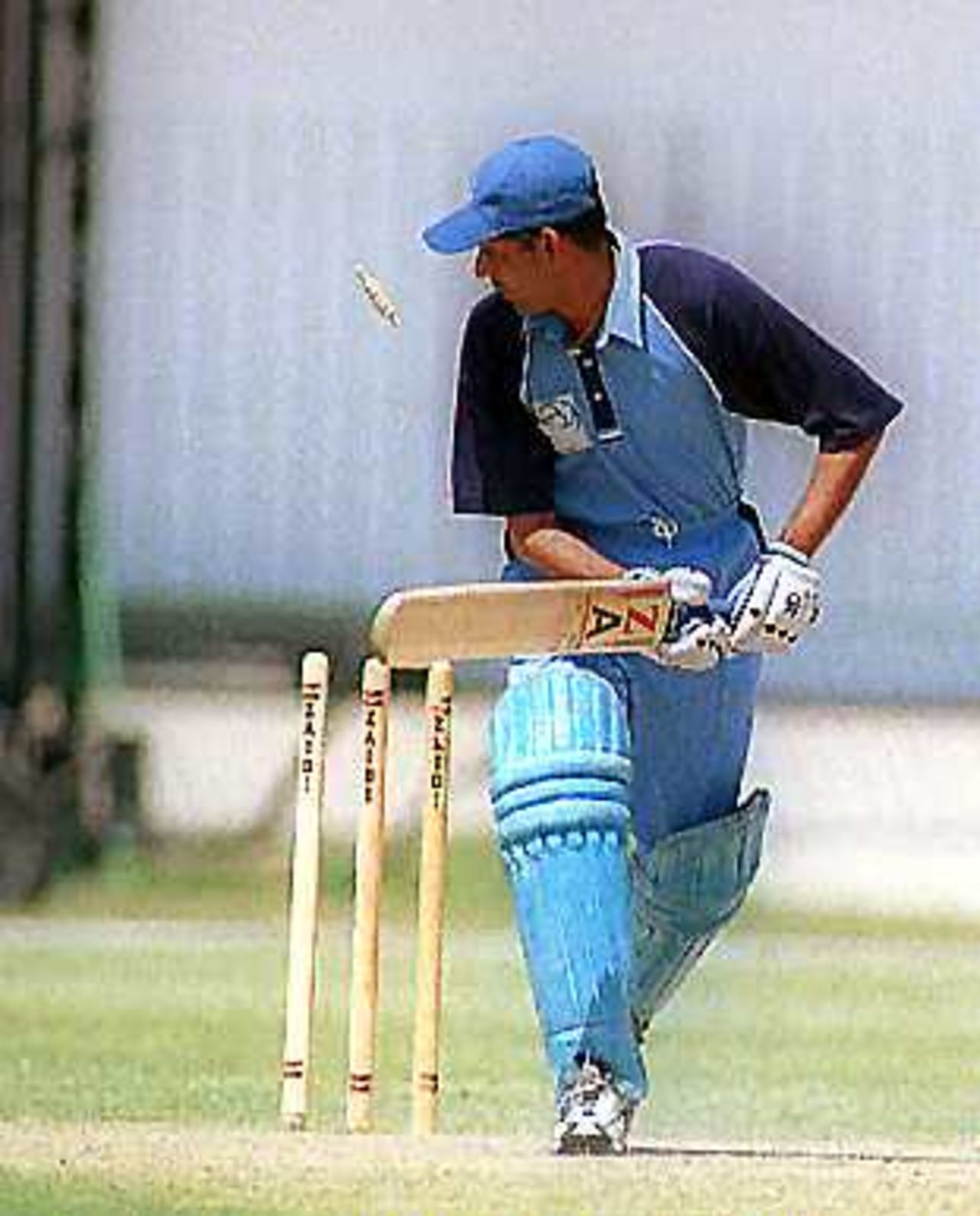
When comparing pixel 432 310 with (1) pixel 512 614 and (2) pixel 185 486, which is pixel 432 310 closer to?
(2) pixel 185 486

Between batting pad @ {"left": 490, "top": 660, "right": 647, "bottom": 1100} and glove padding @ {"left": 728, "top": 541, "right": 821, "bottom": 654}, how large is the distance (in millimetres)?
184

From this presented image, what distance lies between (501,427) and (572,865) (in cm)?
53

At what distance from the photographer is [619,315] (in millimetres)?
6055

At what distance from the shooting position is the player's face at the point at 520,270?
238 inches

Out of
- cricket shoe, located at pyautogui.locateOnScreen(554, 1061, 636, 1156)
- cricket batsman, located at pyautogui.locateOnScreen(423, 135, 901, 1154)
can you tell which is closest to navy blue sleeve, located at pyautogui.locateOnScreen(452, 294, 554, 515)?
cricket batsman, located at pyautogui.locateOnScreen(423, 135, 901, 1154)

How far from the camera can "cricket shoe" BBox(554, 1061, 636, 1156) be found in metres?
6.00

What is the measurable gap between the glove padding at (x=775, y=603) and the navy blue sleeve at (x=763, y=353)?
0.55 ft

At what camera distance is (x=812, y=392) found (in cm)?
612

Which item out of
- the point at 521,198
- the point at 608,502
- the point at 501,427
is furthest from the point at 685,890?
the point at 521,198

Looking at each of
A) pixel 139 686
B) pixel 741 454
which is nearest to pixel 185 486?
pixel 139 686

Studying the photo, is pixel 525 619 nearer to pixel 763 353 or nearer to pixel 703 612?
pixel 703 612

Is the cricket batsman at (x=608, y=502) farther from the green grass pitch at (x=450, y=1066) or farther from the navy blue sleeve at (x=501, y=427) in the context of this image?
the green grass pitch at (x=450, y=1066)

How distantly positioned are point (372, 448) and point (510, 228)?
5480mm

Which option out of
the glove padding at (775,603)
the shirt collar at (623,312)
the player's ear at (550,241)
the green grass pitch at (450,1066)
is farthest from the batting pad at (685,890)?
the player's ear at (550,241)
